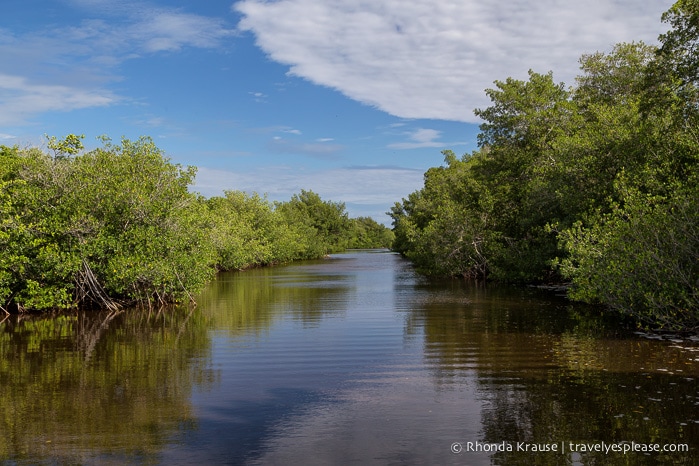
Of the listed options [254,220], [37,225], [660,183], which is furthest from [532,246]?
[254,220]

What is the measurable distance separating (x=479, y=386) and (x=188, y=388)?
5715 millimetres

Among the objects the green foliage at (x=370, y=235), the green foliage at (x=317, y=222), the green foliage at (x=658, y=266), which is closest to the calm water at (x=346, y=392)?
the green foliage at (x=658, y=266)

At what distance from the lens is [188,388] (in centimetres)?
1081

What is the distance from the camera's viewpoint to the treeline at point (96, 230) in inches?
819

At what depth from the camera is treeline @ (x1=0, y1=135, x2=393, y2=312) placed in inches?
819

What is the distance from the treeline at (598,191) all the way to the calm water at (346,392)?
200cm

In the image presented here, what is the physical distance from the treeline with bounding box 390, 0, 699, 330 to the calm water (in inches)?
78.9

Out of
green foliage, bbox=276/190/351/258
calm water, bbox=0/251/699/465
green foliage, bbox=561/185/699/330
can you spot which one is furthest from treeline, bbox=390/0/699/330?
green foliage, bbox=276/190/351/258

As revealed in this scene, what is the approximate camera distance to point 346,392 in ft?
34.2

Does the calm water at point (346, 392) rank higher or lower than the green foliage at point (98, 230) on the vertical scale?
lower

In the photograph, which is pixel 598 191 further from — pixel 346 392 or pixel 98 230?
pixel 98 230

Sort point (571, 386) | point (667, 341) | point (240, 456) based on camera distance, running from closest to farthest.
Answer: point (240, 456), point (571, 386), point (667, 341)

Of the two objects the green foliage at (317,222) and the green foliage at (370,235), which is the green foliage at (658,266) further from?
the green foliage at (370,235)

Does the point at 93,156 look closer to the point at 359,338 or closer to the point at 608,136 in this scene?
the point at 359,338
